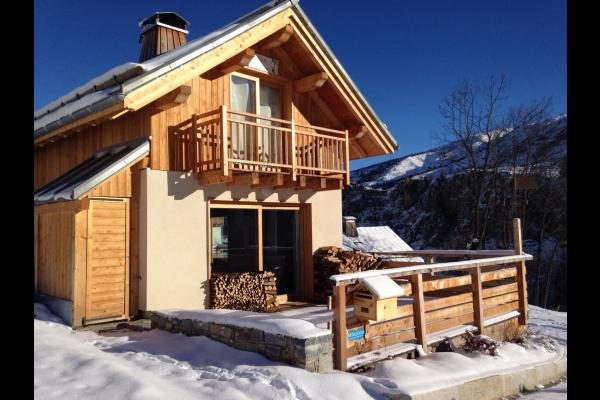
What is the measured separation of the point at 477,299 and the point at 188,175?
5.69 m

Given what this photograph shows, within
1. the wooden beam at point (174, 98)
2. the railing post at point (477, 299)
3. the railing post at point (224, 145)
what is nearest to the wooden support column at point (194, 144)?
the wooden beam at point (174, 98)

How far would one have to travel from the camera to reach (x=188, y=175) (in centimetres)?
898

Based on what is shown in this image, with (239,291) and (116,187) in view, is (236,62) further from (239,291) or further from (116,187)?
(239,291)

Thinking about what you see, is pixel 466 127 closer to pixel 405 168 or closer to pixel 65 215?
pixel 405 168

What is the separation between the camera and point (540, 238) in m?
22.6

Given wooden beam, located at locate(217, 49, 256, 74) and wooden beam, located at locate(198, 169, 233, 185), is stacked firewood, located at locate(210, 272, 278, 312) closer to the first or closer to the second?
wooden beam, located at locate(198, 169, 233, 185)

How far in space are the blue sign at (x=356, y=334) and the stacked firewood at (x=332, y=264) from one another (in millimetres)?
4354

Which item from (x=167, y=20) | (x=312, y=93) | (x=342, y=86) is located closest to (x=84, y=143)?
(x=312, y=93)

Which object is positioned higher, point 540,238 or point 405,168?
point 405,168

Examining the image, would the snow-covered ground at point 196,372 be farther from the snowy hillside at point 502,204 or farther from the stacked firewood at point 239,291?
the snowy hillside at point 502,204

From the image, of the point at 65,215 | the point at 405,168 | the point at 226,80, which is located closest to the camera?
the point at 65,215
